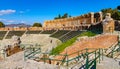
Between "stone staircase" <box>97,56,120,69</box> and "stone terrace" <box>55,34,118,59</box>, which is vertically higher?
"stone terrace" <box>55,34,118,59</box>

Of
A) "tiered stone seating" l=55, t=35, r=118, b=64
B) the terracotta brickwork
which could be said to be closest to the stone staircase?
"tiered stone seating" l=55, t=35, r=118, b=64

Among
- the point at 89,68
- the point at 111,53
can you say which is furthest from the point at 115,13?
the point at 89,68

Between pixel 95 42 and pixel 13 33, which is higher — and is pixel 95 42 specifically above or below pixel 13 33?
below

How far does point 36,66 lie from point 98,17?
1192 inches

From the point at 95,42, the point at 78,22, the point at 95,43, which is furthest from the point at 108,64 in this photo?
the point at 78,22

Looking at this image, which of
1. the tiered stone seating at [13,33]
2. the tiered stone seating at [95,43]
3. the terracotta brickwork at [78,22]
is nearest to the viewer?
the tiered stone seating at [95,43]

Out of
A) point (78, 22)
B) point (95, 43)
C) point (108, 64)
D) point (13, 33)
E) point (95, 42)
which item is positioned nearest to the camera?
point (108, 64)

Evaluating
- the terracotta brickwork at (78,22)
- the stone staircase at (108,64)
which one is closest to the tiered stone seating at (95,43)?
the stone staircase at (108,64)

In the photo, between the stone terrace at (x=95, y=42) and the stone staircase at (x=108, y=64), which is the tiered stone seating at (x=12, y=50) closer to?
the stone terrace at (x=95, y=42)

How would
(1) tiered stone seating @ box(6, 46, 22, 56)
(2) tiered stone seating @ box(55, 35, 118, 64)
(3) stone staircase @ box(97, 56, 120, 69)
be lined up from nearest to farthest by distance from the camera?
1. (3) stone staircase @ box(97, 56, 120, 69)
2. (2) tiered stone seating @ box(55, 35, 118, 64)
3. (1) tiered stone seating @ box(6, 46, 22, 56)

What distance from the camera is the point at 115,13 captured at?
5494 centimetres

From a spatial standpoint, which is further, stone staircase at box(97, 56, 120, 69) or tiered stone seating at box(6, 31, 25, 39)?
tiered stone seating at box(6, 31, 25, 39)

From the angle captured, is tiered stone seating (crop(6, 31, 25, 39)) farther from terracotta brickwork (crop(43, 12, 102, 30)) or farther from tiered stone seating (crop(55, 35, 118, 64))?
tiered stone seating (crop(55, 35, 118, 64))

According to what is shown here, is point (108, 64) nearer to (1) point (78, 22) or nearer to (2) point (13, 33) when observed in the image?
(1) point (78, 22)
